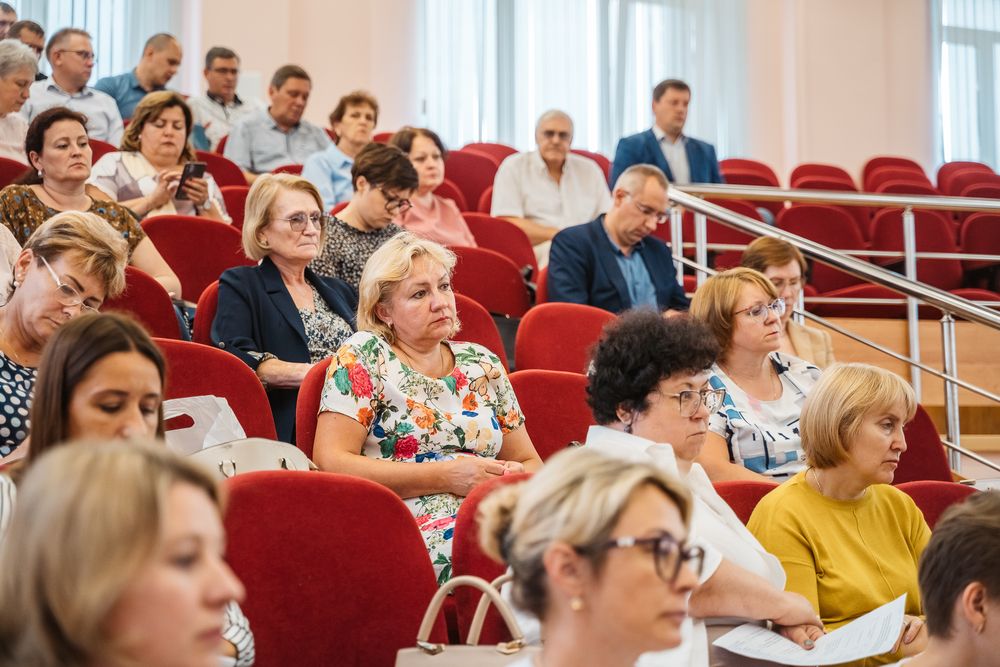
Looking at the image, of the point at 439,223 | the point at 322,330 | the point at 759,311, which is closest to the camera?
the point at 759,311

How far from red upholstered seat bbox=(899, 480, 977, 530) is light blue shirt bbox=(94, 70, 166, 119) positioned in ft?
14.5

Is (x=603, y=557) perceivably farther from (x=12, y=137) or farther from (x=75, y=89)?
(x=75, y=89)

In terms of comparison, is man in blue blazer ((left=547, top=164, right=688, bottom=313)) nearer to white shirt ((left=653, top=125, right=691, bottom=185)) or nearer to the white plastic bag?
white shirt ((left=653, top=125, right=691, bottom=185))

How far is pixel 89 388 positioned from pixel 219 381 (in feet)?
3.25

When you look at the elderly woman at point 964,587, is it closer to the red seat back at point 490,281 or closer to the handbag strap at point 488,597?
the handbag strap at point 488,597

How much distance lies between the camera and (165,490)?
102 cm

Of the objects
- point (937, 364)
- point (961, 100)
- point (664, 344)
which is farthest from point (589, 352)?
point (961, 100)

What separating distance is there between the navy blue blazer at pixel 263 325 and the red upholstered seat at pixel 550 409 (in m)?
0.56

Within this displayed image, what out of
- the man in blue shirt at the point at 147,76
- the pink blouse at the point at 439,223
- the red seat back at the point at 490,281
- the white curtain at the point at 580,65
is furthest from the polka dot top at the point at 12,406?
the white curtain at the point at 580,65

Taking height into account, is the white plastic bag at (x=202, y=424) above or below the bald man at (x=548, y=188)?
below

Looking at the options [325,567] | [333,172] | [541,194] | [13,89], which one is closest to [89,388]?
[325,567]

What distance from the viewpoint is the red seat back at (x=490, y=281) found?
12.9 ft

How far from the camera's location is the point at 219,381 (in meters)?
2.49

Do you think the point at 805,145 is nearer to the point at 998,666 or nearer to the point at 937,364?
the point at 937,364
